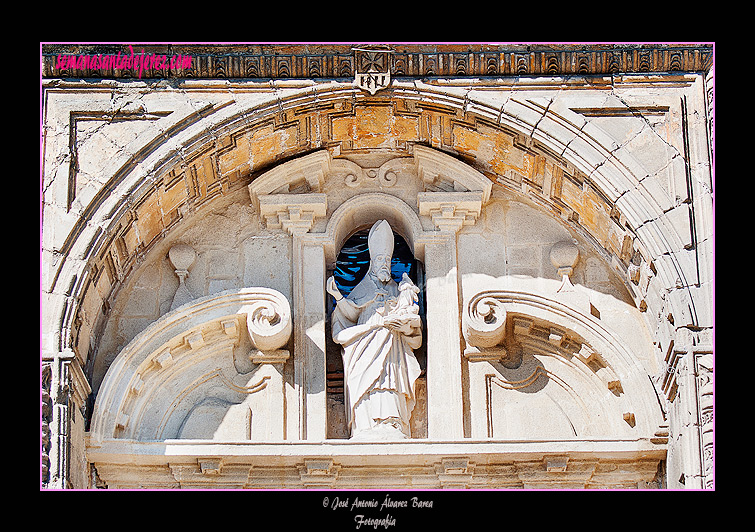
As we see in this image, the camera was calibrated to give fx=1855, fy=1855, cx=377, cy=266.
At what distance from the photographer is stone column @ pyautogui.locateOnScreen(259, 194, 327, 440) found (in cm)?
1291

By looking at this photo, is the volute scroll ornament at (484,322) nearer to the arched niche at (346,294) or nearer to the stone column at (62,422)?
the arched niche at (346,294)

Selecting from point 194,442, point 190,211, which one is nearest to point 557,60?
point 190,211

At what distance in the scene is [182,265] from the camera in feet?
44.1

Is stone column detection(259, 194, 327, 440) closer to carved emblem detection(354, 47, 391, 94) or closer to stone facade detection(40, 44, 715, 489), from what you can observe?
stone facade detection(40, 44, 715, 489)

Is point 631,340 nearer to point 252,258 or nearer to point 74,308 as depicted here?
point 252,258

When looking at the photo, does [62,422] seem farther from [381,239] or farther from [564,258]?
[564,258]

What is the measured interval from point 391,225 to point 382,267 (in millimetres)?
548

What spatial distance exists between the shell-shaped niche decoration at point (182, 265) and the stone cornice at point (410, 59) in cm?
125

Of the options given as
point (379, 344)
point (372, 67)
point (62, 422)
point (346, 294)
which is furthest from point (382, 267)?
point (62, 422)

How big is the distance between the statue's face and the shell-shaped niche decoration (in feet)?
4.31

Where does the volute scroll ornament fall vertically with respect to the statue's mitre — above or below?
below

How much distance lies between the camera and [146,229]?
523 inches

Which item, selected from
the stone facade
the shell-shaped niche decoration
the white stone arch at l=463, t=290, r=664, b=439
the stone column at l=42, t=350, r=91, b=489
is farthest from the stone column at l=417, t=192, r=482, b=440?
the stone column at l=42, t=350, r=91, b=489

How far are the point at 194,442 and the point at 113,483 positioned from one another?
638 millimetres
